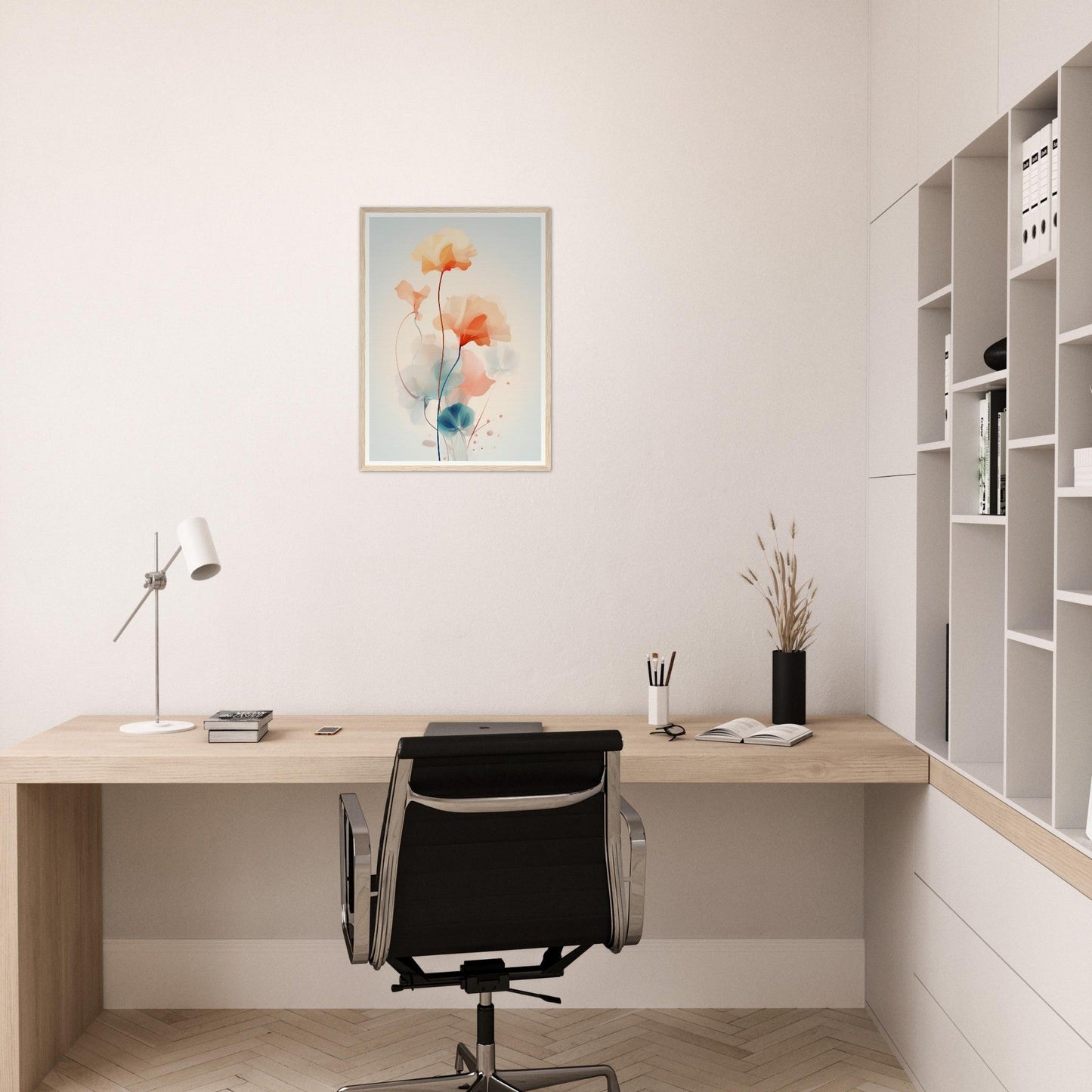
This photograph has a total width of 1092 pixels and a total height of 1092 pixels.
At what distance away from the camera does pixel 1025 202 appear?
2.08 m

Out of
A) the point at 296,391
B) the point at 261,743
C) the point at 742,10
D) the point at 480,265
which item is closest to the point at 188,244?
the point at 296,391

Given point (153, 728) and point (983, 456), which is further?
point (153, 728)

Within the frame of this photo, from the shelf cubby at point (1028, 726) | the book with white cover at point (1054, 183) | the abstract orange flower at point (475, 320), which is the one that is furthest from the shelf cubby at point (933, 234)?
the abstract orange flower at point (475, 320)

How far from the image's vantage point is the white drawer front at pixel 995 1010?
181cm

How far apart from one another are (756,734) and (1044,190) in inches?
55.2

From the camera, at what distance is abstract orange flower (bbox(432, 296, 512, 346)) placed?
307 cm

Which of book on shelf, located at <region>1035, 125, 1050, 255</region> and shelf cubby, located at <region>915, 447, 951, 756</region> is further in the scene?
shelf cubby, located at <region>915, 447, 951, 756</region>

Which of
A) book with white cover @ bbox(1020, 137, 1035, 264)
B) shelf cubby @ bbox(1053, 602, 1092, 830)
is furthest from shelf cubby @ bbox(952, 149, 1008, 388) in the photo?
shelf cubby @ bbox(1053, 602, 1092, 830)

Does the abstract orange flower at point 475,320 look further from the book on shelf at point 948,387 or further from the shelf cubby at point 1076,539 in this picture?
the shelf cubby at point 1076,539

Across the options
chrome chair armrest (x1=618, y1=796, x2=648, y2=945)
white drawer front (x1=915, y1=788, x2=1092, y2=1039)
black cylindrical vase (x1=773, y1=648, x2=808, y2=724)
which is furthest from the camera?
black cylindrical vase (x1=773, y1=648, x2=808, y2=724)

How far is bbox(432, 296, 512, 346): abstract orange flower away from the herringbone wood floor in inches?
76.4

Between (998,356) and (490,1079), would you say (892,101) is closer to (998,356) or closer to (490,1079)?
(998,356)

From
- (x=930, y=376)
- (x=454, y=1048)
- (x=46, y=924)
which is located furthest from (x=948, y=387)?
(x=46, y=924)

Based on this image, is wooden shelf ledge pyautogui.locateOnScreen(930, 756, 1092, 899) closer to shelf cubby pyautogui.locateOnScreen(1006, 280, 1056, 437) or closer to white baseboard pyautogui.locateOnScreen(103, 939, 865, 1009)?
shelf cubby pyautogui.locateOnScreen(1006, 280, 1056, 437)
